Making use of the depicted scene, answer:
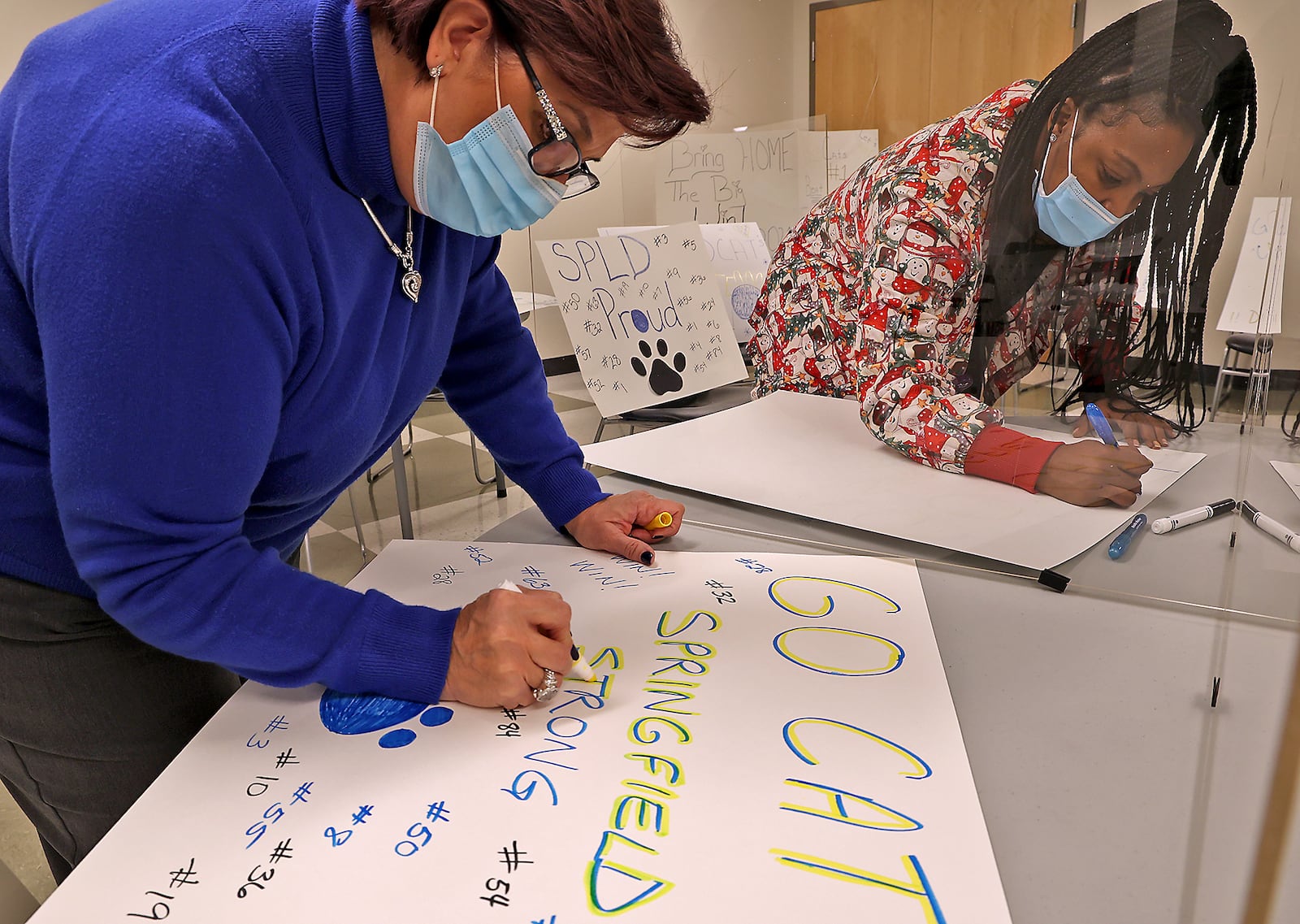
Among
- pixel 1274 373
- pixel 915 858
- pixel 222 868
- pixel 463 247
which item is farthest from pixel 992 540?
pixel 222 868

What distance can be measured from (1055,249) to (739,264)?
1.73 feet

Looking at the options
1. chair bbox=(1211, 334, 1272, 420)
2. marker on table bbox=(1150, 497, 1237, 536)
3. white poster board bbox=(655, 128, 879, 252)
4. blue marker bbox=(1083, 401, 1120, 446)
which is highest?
white poster board bbox=(655, 128, 879, 252)

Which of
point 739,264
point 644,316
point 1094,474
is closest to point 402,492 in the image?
point 644,316

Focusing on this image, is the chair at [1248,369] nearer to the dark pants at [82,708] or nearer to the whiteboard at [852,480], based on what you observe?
the whiteboard at [852,480]

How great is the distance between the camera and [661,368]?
1300 millimetres

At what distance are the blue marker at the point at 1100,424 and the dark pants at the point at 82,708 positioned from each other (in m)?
0.78

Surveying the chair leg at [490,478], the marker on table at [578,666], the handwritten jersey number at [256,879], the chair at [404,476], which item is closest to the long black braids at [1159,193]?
the marker on table at [578,666]

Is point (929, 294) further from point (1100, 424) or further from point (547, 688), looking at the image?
point (547, 688)

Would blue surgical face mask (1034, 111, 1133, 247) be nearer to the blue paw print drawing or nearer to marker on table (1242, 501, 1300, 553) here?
marker on table (1242, 501, 1300, 553)

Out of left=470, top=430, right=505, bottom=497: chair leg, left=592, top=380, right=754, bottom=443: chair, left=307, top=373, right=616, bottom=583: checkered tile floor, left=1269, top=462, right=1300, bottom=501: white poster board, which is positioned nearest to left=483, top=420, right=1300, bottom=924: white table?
left=1269, top=462, right=1300, bottom=501: white poster board

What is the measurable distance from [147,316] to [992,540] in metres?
0.69

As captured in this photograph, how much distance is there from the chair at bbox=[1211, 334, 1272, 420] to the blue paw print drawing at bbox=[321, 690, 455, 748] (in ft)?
1.86

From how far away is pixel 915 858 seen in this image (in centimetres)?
43

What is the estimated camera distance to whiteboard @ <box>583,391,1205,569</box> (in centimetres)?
78
